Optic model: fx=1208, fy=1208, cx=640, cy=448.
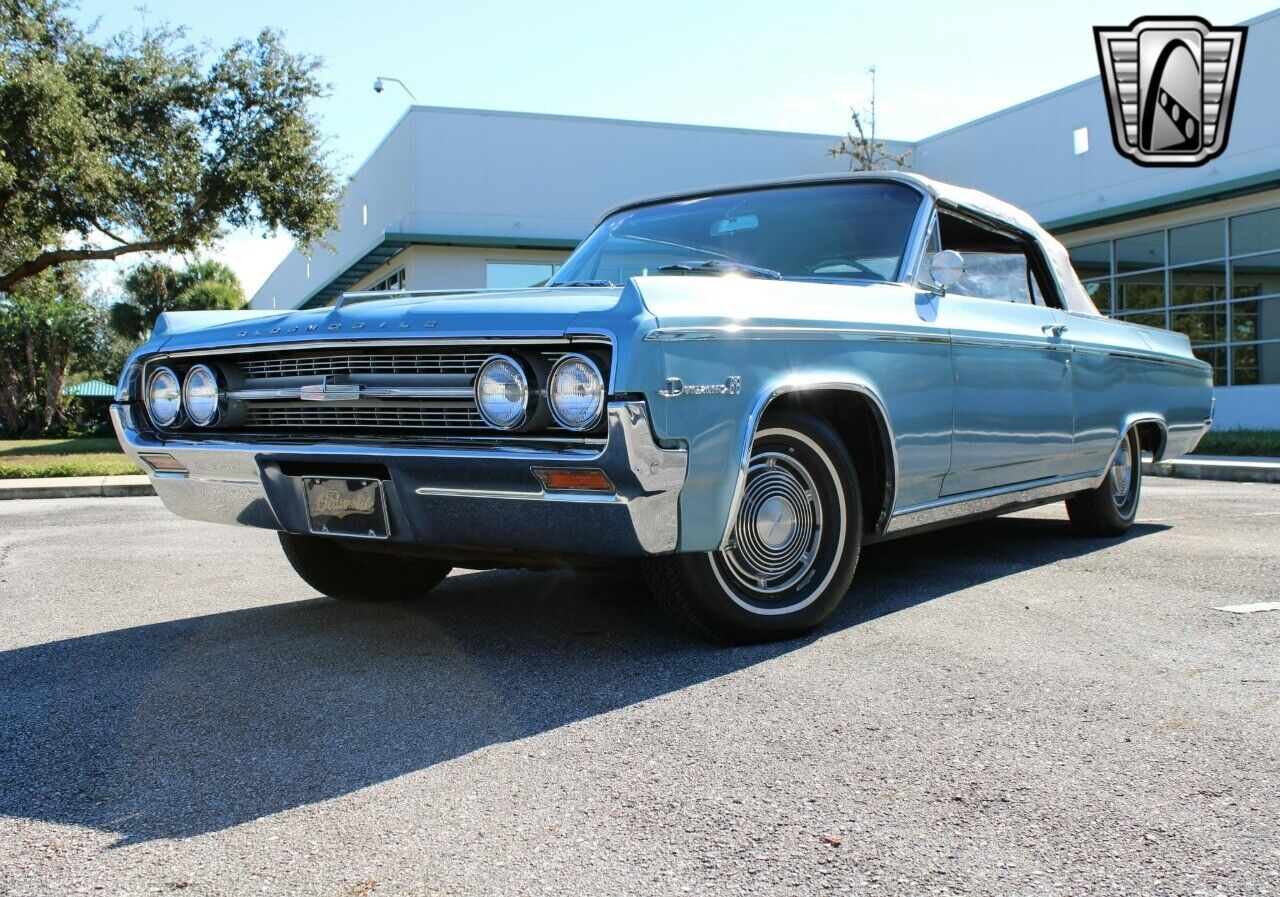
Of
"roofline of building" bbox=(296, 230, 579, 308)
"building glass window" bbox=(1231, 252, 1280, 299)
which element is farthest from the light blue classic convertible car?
"roofline of building" bbox=(296, 230, 579, 308)

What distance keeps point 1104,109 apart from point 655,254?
18.4 metres

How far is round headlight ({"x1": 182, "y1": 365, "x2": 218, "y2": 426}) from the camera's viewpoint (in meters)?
4.01

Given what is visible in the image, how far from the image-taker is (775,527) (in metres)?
3.77

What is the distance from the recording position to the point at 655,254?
4805 millimetres

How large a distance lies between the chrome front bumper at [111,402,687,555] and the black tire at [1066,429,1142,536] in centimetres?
366

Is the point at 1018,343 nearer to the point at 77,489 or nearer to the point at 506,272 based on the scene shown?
the point at 77,489

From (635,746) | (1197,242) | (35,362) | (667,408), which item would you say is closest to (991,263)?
(667,408)

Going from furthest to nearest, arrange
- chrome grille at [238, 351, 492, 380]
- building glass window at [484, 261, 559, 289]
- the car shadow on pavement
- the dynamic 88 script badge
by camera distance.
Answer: building glass window at [484, 261, 559, 289]
the dynamic 88 script badge
chrome grille at [238, 351, 492, 380]
the car shadow on pavement

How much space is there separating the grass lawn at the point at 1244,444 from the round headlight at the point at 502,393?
12.9m

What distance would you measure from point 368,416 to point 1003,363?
2.56 m

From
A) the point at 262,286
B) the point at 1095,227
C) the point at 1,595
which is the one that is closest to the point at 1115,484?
the point at 1,595

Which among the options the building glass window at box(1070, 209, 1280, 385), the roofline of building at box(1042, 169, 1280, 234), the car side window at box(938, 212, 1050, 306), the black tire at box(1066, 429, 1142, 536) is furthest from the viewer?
the building glass window at box(1070, 209, 1280, 385)

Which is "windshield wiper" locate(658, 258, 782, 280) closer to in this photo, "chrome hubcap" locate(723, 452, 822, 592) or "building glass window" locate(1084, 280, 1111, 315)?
"chrome hubcap" locate(723, 452, 822, 592)

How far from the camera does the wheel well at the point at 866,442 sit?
400cm
